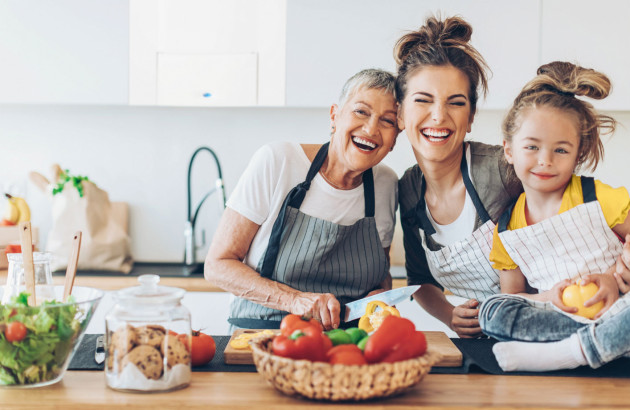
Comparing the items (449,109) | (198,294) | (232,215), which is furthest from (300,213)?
(198,294)

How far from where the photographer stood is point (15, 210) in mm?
2744

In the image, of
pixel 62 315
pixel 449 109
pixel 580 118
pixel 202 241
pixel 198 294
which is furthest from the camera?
pixel 202 241

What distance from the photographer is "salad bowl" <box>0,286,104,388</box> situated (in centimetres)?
101

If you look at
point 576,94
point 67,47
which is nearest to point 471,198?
point 576,94

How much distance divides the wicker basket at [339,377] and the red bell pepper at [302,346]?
19mm

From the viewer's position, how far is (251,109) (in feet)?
10.0

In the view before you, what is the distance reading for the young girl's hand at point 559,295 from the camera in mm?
1302

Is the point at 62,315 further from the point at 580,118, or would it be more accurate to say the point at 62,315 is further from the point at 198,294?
the point at 198,294

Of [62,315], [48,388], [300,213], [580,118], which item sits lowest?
[48,388]

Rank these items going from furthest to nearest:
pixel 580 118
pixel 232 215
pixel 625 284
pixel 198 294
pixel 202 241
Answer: pixel 202 241 → pixel 198 294 → pixel 232 215 → pixel 580 118 → pixel 625 284

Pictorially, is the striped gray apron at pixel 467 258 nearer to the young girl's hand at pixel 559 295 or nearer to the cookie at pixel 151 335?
the young girl's hand at pixel 559 295

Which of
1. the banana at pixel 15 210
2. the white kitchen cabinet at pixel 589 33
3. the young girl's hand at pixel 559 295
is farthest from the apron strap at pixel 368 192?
the banana at pixel 15 210

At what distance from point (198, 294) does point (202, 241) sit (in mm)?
480

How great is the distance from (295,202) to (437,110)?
424mm
